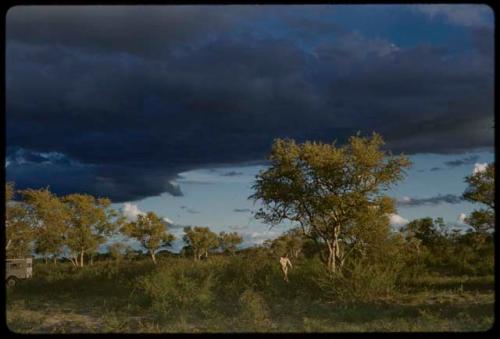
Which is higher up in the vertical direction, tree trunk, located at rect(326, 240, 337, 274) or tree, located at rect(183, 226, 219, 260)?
tree, located at rect(183, 226, 219, 260)

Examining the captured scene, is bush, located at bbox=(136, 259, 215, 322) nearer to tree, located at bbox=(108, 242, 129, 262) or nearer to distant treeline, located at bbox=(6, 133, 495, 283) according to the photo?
distant treeline, located at bbox=(6, 133, 495, 283)

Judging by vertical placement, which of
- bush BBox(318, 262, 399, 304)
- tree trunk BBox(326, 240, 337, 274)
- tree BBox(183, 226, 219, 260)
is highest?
tree BBox(183, 226, 219, 260)

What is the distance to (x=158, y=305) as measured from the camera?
1596 cm

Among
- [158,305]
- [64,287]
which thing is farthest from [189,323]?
[64,287]

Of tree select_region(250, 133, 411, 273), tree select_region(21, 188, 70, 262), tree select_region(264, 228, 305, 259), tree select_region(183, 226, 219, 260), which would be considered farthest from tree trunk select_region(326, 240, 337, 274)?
tree select_region(183, 226, 219, 260)

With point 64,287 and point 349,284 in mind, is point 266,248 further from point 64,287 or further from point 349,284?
point 349,284

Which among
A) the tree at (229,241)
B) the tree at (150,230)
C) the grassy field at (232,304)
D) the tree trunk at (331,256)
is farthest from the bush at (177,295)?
the tree at (229,241)

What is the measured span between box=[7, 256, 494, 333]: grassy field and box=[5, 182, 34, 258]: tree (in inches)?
305

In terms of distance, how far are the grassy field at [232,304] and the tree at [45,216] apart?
9.25 metres

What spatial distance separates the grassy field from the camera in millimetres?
12719

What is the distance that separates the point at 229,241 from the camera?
57094 mm

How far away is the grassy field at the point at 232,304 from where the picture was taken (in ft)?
41.7

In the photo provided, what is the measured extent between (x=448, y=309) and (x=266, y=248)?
1765 centimetres

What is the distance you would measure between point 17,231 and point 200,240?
23.0 metres
